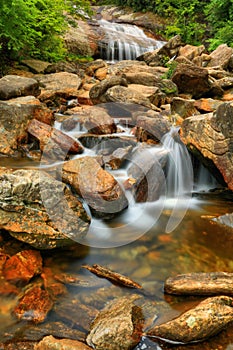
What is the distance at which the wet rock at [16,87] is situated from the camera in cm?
798

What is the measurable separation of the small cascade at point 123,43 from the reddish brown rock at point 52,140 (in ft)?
39.5

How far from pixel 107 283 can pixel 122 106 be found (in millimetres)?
5946

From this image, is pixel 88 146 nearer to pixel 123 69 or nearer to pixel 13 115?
pixel 13 115

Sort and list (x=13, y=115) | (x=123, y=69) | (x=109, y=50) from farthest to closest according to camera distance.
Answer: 1. (x=109, y=50)
2. (x=123, y=69)
3. (x=13, y=115)

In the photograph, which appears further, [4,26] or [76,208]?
[4,26]

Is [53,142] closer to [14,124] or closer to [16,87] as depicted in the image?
[14,124]

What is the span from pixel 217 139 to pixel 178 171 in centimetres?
115

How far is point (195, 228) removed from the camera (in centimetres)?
469

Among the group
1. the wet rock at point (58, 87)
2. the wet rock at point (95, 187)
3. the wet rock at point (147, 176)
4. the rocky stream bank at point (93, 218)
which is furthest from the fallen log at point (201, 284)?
the wet rock at point (58, 87)

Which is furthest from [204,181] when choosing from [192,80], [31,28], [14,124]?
[31,28]

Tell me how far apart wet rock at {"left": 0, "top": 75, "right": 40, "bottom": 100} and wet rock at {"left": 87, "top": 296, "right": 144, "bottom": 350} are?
6.75m

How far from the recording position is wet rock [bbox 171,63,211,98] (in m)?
9.67

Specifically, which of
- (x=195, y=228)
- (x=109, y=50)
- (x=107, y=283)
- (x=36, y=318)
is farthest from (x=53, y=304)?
(x=109, y=50)

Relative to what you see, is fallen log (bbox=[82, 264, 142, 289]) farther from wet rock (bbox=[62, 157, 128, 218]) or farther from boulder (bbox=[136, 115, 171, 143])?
boulder (bbox=[136, 115, 171, 143])
